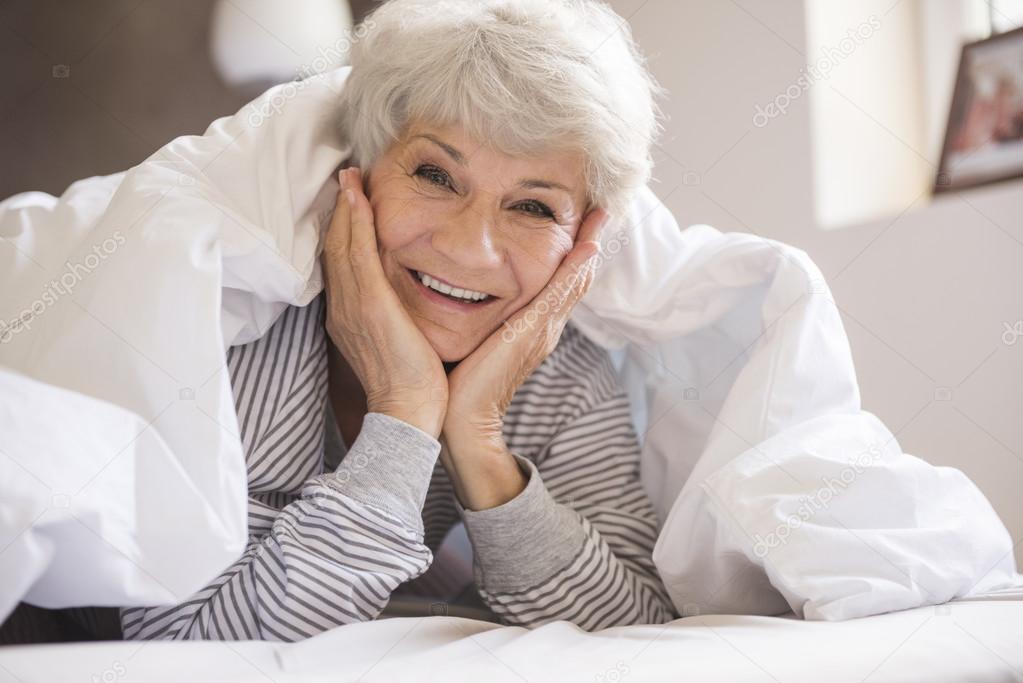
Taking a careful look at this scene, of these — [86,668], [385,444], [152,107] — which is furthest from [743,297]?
[152,107]

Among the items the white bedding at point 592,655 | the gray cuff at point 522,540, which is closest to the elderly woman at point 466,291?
the gray cuff at point 522,540

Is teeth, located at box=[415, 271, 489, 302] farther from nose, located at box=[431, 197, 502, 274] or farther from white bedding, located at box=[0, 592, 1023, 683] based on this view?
white bedding, located at box=[0, 592, 1023, 683]

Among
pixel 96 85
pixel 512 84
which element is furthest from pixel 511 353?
pixel 96 85

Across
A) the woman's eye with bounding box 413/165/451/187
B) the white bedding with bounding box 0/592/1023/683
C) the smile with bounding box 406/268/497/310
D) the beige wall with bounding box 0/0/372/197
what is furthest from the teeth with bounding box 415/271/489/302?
the beige wall with bounding box 0/0/372/197

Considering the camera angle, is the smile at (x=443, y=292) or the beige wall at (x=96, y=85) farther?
the beige wall at (x=96, y=85)

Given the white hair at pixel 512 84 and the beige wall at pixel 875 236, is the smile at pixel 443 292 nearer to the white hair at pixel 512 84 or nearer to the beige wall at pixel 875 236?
the white hair at pixel 512 84

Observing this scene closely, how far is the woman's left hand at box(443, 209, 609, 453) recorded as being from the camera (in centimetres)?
104

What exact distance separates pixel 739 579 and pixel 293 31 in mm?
1160

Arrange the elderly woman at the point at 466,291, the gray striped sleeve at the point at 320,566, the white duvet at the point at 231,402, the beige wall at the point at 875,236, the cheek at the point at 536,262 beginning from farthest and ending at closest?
the beige wall at the point at 875,236
the cheek at the point at 536,262
the elderly woman at the point at 466,291
the gray striped sleeve at the point at 320,566
the white duvet at the point at 231,402

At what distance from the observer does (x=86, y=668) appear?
23.5 inches

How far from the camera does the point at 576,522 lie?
1.04 meters

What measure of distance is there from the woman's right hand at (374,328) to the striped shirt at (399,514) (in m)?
0.04

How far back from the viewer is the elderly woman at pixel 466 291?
946 mm

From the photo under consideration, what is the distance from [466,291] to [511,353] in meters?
0.09
